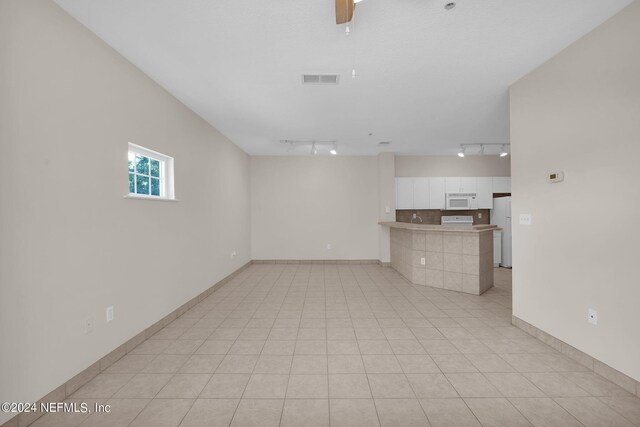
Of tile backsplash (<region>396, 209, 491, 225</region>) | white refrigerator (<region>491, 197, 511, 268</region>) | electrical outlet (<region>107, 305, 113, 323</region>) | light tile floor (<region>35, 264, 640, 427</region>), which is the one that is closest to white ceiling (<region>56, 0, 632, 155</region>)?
electrical outlet (<region>107, 305, 113, 323</region>)

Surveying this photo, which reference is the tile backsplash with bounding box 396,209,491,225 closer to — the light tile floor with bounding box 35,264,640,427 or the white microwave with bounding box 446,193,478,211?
the white microwave with bounding box 446,193,478,211

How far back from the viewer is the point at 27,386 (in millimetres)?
1690

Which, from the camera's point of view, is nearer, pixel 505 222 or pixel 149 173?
pixel 149 173

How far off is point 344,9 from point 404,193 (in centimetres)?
570

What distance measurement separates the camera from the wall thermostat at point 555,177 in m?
2.50

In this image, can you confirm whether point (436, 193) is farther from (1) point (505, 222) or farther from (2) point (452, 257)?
(2) point (452, 257)

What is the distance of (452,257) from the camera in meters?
4.62

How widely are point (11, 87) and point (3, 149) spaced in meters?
0.39

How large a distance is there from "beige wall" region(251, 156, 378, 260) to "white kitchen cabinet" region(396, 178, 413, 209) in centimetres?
58

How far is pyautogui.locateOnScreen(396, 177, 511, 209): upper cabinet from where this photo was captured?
6.93 meters

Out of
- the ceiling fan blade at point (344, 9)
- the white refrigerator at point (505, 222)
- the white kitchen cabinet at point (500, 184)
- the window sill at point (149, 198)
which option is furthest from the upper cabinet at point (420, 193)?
the ceiling fan blade at point (344, 9)

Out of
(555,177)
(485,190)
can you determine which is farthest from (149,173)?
(485,190)

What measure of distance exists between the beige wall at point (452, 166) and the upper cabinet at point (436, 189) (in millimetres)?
193

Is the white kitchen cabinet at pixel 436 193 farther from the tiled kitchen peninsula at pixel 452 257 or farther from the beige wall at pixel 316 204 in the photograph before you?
the tiled kitchen peninsula at pixel 452 257
